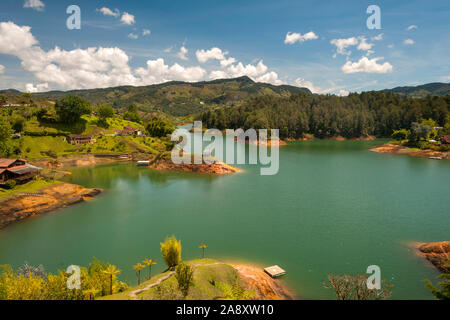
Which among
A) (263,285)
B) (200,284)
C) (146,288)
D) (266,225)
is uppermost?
(146,288)

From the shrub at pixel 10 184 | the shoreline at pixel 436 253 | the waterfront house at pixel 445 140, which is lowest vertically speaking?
the shoreline at pixel 436 253

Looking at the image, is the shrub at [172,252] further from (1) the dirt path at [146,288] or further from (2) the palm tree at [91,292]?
(2) the palm tree at [91,292]

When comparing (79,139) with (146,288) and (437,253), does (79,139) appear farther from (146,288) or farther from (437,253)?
(437,253)

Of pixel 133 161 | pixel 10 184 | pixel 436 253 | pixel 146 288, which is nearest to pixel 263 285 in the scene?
pixel 146 288

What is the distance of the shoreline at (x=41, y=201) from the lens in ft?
128

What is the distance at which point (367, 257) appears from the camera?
28.1 metres

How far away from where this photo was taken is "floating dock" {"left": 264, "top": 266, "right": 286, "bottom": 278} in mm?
24922

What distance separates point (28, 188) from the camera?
149ft

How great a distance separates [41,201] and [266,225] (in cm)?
3741

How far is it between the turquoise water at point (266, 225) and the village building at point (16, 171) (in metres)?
11.1

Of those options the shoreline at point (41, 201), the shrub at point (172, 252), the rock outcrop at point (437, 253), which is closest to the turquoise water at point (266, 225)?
the rock outcrop at point (437, 253)

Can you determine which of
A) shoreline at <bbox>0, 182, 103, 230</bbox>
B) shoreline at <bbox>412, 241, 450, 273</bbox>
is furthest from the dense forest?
shoreline at <bbox>412, 241, 450, 273</bbox>
